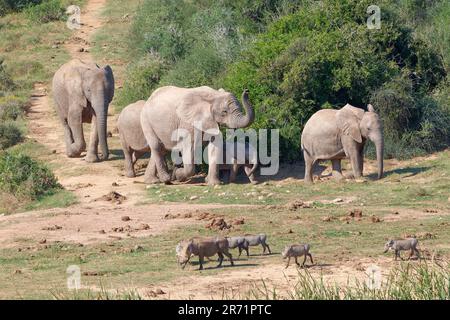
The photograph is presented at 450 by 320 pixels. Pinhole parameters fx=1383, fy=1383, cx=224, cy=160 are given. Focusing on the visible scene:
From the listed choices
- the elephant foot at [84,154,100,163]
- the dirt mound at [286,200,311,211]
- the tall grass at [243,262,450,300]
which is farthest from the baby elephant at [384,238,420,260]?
the elephant foot at [84,154,100,163]

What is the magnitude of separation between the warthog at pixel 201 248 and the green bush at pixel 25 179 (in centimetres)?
737

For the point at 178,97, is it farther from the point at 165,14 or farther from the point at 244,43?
the point at 165,14

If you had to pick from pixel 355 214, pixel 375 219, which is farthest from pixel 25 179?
pixel 375 219

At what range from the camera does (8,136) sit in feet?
90.8

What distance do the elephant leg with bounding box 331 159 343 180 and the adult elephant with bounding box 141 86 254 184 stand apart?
1634 millimetres

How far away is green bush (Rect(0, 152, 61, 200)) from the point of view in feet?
74.3

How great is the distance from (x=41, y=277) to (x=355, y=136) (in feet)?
26.8

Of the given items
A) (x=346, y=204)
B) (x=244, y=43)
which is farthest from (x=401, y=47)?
(x=346, y=204)

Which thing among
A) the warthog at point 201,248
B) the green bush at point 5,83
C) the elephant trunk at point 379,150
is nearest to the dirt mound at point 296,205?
the elephant trunk at point 379,150

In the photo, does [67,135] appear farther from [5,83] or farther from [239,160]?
[5,83]

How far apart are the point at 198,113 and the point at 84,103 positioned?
151 inches

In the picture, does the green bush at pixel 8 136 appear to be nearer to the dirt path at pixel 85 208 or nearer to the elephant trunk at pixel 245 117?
the dirt path at pixel 85 208

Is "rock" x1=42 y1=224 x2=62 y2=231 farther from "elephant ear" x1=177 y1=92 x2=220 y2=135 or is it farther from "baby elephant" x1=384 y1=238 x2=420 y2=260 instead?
"baby elephant" x1=384 y1=238 x2=420 y2=260

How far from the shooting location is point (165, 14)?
35.5 meters
